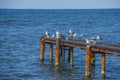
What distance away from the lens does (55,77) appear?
4684 cm

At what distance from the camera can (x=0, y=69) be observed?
169 ft

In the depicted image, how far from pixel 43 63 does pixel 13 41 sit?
24.0m

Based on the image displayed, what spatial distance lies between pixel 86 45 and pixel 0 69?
985 centimetres

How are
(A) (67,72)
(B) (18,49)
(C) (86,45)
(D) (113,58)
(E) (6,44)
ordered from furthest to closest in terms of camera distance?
→ 1. (E) (6,44)
2. (B) (18,49)
3. (D) (113,58)
4. (A) (67,72)
5. (C) (86,45)

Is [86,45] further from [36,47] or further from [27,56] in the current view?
[36,47]

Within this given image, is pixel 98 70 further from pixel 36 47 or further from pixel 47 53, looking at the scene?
pixel 36 47

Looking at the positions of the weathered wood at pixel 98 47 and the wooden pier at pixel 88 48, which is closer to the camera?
the weathered wood at pixel 98 47

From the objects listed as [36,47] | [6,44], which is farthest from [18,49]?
[6,44]

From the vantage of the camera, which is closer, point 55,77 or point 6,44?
point 55,77

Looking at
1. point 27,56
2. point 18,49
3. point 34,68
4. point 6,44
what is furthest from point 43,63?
point 6,44

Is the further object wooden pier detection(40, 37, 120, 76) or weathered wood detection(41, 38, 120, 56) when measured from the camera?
wooden pier detection(40, 37, 120, 76)

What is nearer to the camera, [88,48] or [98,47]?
[98,47]

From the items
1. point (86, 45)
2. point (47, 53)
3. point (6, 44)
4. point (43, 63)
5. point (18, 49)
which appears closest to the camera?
point (86, 45)

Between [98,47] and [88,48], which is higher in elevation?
[98,47]
